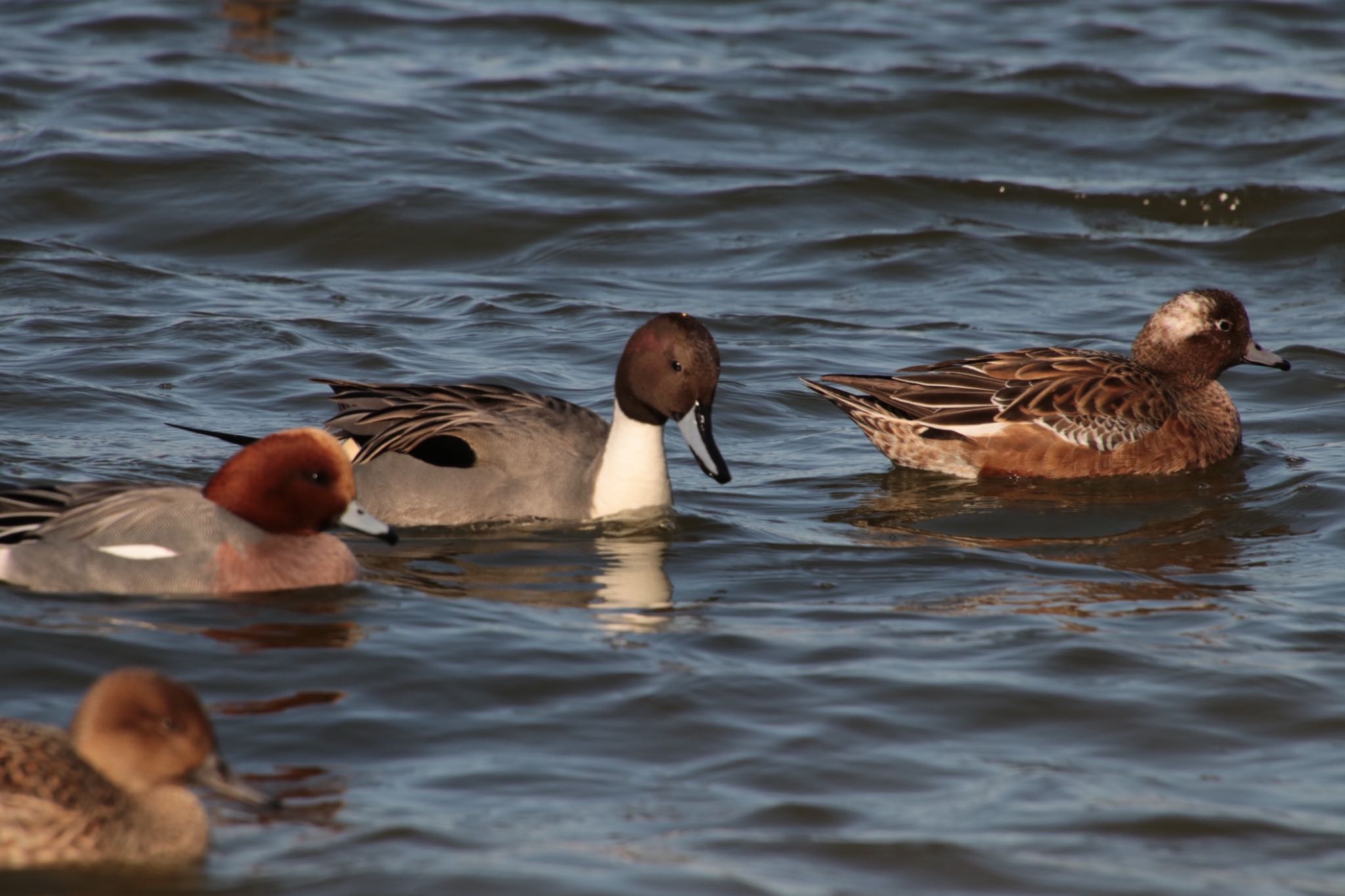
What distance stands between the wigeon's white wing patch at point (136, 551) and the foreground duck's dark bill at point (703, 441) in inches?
88.2

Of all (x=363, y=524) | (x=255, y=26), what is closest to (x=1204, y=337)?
(x=363, y=524)

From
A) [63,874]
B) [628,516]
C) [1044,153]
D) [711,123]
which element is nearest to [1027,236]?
[1044,153]

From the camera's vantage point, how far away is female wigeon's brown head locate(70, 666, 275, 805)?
457cm

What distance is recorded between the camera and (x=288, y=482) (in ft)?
21.8

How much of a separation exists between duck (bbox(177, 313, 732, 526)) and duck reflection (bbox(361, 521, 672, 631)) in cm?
10

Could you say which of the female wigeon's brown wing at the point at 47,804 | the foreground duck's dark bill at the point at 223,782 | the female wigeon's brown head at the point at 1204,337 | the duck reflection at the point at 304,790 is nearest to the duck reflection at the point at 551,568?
the duck reflection at the point at 304,790

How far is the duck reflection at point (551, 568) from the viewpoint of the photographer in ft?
22.6

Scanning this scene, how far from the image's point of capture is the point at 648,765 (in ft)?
17.9

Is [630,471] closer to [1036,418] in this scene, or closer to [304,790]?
[1036,418]

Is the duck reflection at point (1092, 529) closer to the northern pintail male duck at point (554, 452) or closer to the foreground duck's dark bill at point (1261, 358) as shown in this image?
the foreground duck's dark bill at point (1261, 358)

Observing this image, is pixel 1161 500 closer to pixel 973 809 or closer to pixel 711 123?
pixel 973 809

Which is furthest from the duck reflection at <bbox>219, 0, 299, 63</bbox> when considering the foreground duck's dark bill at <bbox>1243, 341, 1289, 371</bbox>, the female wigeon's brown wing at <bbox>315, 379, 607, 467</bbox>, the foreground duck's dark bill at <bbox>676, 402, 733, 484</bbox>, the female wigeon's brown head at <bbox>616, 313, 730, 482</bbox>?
the foreground duck's dark bill at <bbox>676, 402, 733, 484</bbox>

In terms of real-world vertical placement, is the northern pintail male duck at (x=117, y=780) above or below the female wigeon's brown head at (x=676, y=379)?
below

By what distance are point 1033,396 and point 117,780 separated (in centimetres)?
557
